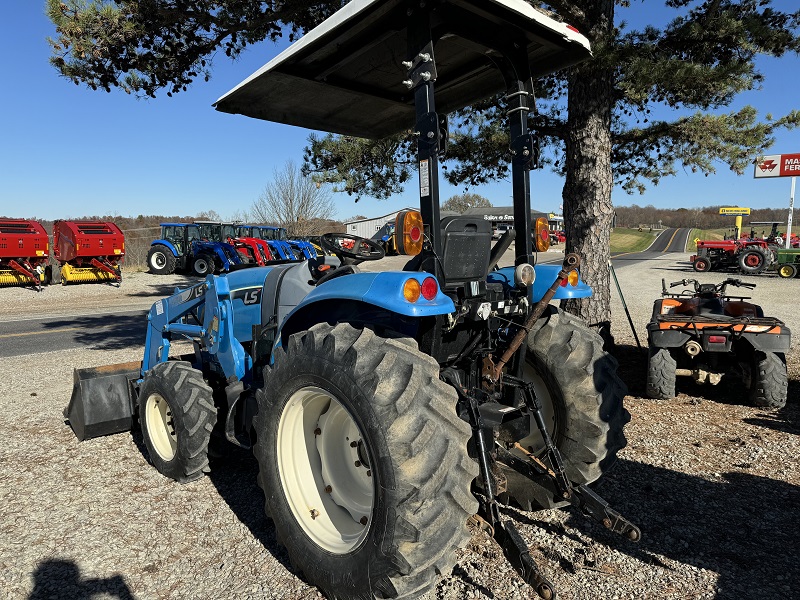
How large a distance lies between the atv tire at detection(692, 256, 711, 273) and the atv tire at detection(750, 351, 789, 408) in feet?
71.2

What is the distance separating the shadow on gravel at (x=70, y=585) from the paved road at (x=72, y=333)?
699 cm

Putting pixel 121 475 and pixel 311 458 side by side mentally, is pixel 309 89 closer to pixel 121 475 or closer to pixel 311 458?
pixel 311 458

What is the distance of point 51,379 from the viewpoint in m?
6.93

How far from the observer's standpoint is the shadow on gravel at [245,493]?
3053 mm

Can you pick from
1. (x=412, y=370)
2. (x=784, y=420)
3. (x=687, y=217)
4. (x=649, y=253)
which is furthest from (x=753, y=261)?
(x=687, y=217)

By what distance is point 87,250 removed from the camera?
18.5m

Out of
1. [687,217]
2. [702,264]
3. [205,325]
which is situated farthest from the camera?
[687,217]

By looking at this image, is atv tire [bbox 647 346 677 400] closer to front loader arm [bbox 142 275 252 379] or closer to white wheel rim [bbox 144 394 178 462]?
front loader arm [bbox 142 275 252 379]

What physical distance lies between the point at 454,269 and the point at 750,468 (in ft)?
9.59

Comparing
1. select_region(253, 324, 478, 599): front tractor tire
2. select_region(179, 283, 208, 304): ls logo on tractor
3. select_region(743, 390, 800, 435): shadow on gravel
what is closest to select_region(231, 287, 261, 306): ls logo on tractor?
select_region(179, 283, 208, 304): ls logo on tractor

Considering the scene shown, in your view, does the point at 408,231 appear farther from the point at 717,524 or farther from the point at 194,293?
the point at 717,524

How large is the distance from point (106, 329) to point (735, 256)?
80.9 feet

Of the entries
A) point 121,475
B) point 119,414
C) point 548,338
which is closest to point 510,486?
point 548,338

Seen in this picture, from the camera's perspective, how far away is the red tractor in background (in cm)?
2294
